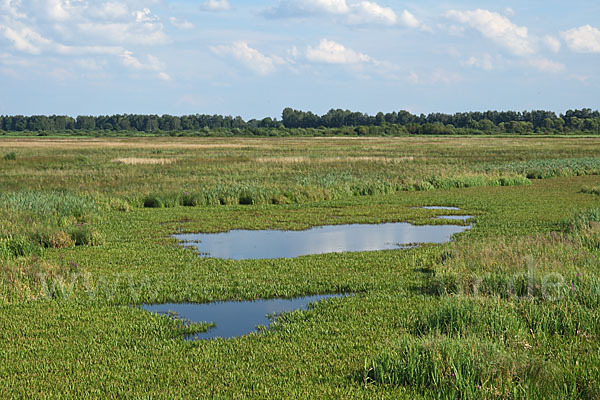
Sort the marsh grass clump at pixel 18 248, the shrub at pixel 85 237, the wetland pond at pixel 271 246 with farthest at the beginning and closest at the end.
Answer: the shrub at pixel 85 237
the marsh grass clump at pixel 18 248
the wetland pond at pixel 271 246

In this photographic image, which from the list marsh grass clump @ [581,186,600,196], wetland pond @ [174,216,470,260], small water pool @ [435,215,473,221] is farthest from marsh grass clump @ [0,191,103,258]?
marsh grass clump @ [581,186,600,196]

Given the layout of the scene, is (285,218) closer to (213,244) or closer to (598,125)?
(213,244)

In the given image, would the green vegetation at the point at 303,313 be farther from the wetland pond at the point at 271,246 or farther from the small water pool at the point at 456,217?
the small water pool at the point at 456,217

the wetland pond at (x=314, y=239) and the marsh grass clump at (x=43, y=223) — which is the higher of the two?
the marsh grass clump at (x=43, y=223)

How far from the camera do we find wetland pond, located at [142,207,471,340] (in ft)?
37.1

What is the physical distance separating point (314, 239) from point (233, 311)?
355 inches

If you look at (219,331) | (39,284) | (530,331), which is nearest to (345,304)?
(219,331)

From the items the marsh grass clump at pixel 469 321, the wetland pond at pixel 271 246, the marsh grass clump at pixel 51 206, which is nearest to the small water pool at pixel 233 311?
the wetland pond at pixel 271 246

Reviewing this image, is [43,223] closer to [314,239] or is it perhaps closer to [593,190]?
[314,239]

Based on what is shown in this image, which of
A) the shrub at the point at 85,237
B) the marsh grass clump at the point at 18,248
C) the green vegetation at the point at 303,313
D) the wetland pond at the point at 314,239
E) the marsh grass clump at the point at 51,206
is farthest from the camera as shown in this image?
the marsh grass clump at the point at 51,206

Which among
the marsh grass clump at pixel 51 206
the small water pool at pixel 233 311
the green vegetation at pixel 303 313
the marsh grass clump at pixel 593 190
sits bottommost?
the small water pool at pixel 233 311

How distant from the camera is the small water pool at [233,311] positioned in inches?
419

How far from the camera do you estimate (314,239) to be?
2061 cm

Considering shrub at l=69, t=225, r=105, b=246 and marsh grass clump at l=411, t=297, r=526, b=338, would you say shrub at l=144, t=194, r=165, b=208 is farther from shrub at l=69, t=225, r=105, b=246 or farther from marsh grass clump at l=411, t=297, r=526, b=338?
marsh grass clump at l=411, t=297, r=526, b=338
